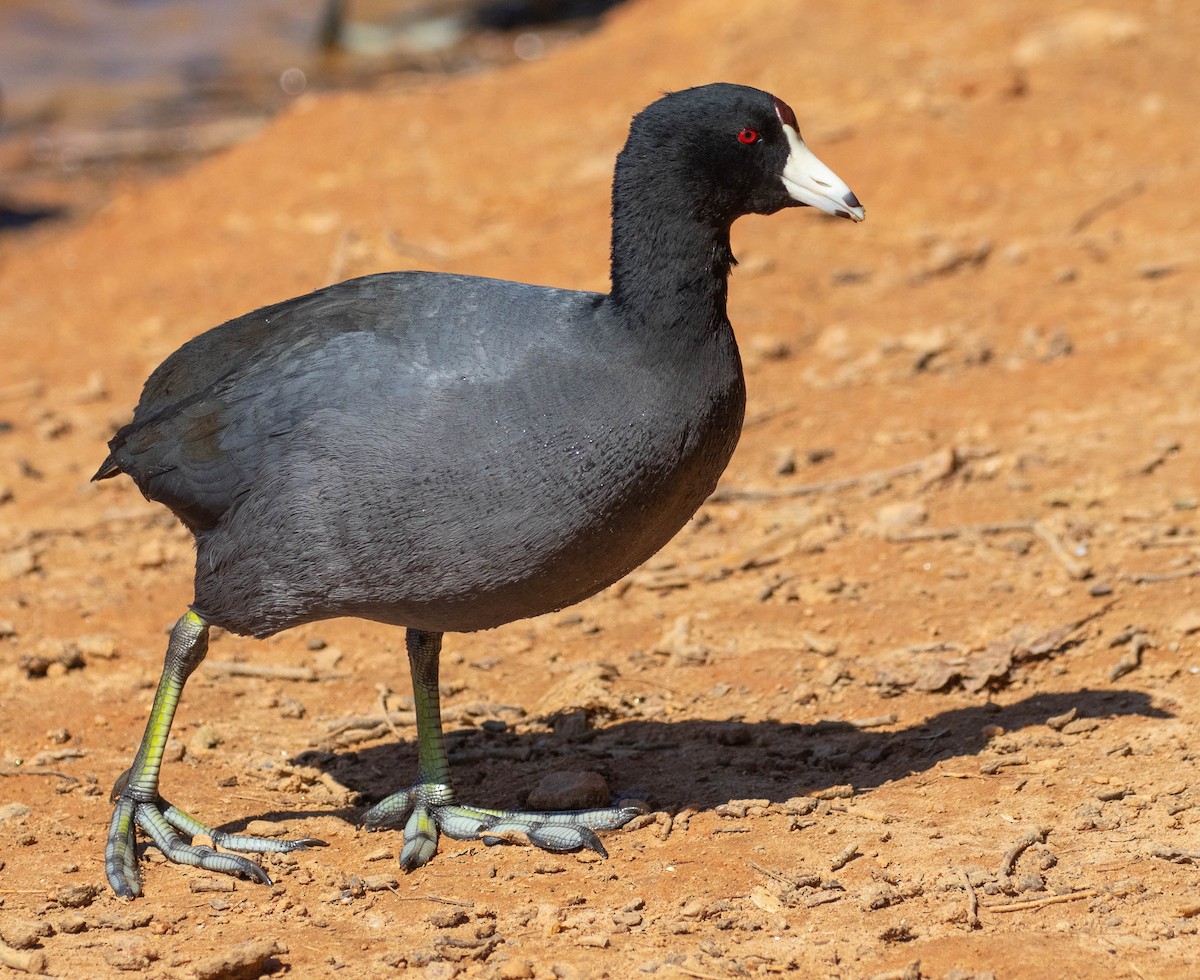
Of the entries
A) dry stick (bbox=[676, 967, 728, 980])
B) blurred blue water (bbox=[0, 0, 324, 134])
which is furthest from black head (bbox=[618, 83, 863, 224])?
blurred blue water (bbox=[0, 0, 324, 134])

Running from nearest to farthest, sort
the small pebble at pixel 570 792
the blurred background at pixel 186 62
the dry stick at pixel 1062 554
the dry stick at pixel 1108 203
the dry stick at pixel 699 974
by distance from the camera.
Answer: the dry stick at pixel 699 974, the small pebble at pixel 570 792, the dry stick at pixel 1062 554, the dry stick at pixel 1108 203, the blurred background at pixel 186 62

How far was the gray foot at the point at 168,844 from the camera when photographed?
4078 mm

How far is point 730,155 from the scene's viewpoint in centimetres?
385

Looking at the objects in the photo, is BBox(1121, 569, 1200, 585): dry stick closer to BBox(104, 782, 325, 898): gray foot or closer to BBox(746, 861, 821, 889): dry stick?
BBox(746, 861, 821, 889): dry stick

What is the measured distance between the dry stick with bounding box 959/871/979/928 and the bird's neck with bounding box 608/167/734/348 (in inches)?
57.5

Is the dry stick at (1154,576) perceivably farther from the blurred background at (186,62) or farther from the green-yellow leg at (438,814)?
the blurred background at (186,62)

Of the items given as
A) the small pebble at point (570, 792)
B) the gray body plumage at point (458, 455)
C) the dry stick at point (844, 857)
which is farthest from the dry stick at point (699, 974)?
the small pebble at point (570, 792)

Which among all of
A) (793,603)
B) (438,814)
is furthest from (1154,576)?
(438,814)

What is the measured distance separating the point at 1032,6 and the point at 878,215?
2721mm

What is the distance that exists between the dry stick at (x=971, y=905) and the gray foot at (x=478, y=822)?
99 centimetres

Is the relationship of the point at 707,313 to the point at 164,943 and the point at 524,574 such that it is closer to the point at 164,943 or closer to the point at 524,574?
the point at 524,574

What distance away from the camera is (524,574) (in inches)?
151

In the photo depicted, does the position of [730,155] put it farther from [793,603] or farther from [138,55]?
[138,55]

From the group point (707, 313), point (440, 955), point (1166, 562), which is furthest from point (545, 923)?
point (1166, 562)
